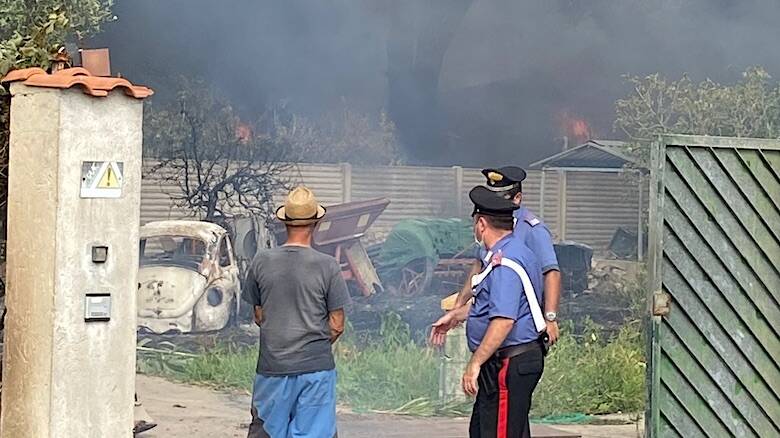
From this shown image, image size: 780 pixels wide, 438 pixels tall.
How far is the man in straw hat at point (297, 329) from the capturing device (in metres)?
5.15

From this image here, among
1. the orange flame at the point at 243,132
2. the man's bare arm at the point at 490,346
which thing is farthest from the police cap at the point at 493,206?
the orange flame at the point at 243,132

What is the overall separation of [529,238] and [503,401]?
0.95m

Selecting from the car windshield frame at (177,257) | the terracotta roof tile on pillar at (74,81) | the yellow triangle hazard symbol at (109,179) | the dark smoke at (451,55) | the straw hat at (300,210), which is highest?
the dark smoke at (451,55)

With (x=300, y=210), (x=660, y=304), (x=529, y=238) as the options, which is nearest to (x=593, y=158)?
(x=529, y=238)

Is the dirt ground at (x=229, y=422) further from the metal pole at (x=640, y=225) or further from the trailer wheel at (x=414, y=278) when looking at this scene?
the metal pole at (x=640, y=225)

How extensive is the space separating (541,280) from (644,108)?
691 cm

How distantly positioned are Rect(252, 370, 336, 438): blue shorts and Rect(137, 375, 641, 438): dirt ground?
1.61 meters

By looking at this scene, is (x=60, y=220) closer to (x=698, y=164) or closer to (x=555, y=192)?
(x=698, y=164)

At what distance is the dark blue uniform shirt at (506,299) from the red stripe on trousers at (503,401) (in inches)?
4.4

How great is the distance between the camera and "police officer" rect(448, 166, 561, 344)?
566 cm

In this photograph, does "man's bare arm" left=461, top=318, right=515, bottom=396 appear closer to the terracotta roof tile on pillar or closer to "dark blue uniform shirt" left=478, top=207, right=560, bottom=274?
"dark blue uniform shirt" left=478, top=207, right=560, bottom=274

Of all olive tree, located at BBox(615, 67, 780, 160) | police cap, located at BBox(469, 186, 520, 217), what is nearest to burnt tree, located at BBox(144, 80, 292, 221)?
olive tree, located at BBox(615, 67, 780, 160)

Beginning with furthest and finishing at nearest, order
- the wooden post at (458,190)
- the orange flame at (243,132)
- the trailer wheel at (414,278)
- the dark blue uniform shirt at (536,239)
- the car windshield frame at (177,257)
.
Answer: the wooden post at (458,190), the orange flame at (243,132), the trailer wheel at (414,278), the car windshield frame at (177,257), the dark blue uniform shirt at (536,239)

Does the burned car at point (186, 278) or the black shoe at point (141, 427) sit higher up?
the burned car at point (186, 278)
